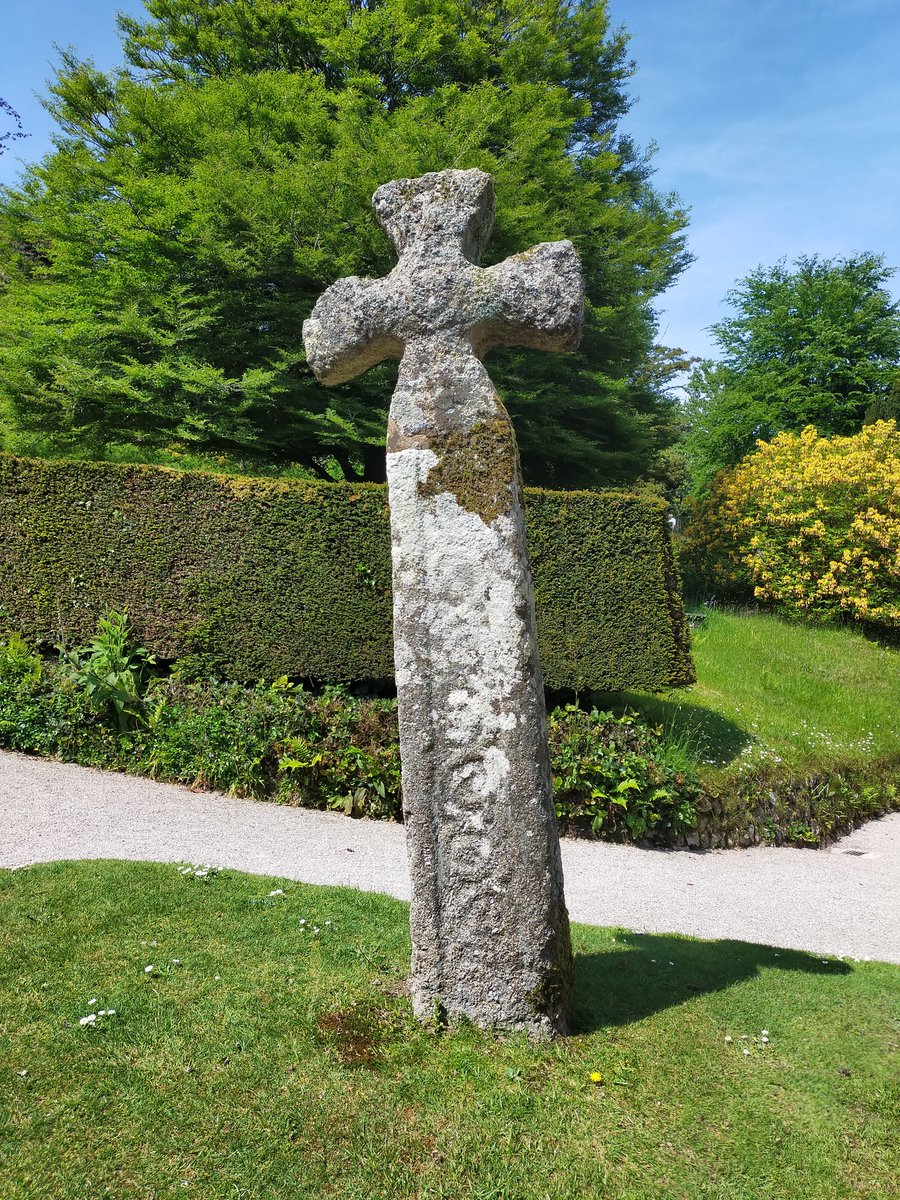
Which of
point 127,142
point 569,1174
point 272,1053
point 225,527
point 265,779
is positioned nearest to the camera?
point 569,1174

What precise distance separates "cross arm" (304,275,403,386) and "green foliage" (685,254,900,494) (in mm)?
22901

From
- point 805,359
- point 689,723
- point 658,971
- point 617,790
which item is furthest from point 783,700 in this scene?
point 805,359

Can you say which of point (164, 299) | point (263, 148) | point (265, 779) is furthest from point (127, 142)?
point (265, 779)

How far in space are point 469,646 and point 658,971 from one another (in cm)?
222

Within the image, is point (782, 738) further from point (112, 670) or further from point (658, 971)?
point (112, 670)

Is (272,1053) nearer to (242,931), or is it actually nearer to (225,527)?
(242,931)

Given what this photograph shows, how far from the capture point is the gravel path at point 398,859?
5.79m

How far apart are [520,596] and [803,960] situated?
3165 mm

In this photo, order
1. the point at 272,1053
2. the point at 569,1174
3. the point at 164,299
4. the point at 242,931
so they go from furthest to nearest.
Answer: the point at 164,299
the point at 242,931
the point at 272,1053
the point at 569,1174

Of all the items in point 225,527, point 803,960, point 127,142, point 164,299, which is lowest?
point 803,960

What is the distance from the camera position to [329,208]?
12.0 meters

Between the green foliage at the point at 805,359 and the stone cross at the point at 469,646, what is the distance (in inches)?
899

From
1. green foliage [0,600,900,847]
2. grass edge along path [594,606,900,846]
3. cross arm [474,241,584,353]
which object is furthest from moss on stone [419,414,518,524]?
grass edge along path [594,606,900,846]

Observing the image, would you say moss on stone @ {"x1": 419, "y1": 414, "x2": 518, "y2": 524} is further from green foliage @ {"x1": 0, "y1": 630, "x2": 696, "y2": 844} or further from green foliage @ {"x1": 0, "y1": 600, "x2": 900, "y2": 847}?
green foliage @ {"x1": 0, "y1": 600, "x2": 900, "y2": 847}
